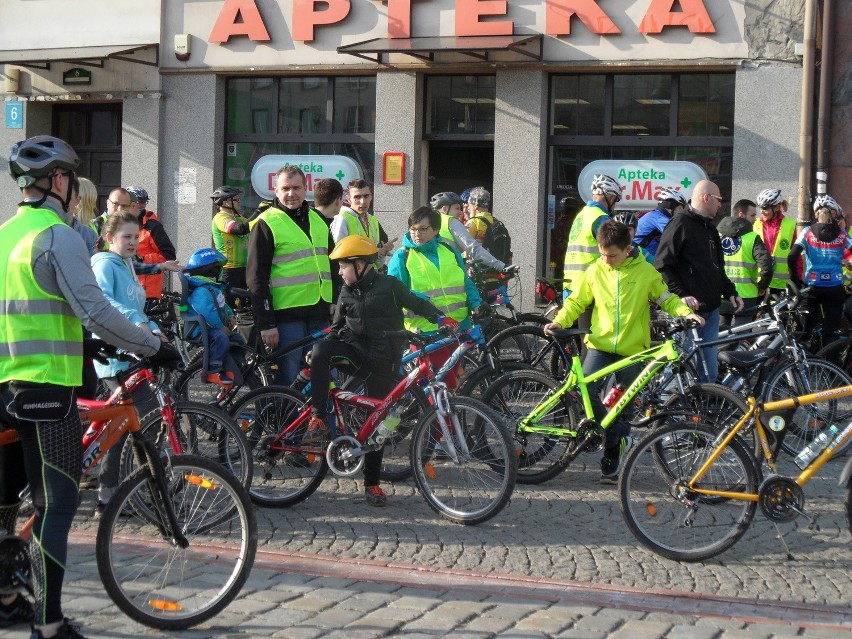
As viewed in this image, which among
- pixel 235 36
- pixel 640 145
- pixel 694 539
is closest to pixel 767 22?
pixel 640 145

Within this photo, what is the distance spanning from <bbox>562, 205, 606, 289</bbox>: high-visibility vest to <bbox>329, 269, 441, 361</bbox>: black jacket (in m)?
2.91

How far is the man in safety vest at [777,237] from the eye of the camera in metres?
12.7

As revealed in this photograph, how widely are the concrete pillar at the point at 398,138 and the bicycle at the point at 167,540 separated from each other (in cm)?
1095

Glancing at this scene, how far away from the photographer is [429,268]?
888 cm

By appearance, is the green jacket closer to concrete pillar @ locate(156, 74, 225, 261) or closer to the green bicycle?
the green bicycle

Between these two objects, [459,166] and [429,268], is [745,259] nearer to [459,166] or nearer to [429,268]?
[429,268]

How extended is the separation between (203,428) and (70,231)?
217 centimetres

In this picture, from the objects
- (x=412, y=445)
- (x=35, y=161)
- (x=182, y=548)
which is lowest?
(x=182, y=548)

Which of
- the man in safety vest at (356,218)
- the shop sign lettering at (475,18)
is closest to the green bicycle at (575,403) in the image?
the man in safety vest at (356,218)

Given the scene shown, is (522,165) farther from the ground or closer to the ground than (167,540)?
farther from the ground

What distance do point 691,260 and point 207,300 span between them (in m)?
3.54

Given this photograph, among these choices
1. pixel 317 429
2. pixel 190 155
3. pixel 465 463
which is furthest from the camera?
pixel 190 155

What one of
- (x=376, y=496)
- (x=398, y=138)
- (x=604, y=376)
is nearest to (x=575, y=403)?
(x=604, y=376)

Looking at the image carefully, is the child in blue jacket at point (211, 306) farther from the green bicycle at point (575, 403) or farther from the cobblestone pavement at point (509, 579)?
the green bicycle at point (575, 403)
